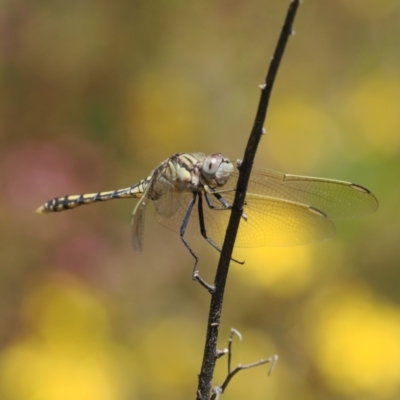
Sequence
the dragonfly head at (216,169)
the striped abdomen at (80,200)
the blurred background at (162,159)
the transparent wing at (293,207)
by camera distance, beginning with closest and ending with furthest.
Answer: the dragonfly head at (216,169), the transparent wing at (293,207), the striped abdomen at (80,200), the blurred background at (162,159)

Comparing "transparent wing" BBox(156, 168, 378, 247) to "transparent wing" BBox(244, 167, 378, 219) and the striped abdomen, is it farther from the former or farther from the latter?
the striped abdomen

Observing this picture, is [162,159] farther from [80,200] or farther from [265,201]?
[265,201]

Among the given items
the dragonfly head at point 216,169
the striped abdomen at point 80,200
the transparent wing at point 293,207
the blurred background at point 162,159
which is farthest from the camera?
the blurred background at point 162,159

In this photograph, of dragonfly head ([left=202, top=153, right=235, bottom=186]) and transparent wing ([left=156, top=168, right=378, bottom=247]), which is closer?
dragonfly head ([left=202, top=153, right=235, bottom=186])

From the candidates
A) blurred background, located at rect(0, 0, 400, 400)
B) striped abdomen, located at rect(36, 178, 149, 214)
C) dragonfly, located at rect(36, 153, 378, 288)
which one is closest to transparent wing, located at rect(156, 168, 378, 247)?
dragonfly, located at rect(36, 153, 378, 288)

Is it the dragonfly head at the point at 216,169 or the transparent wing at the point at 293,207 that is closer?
the dragonfly head at the point at 216,169

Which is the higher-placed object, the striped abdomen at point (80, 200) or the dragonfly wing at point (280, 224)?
the dragonfly wing at point (280, 224)

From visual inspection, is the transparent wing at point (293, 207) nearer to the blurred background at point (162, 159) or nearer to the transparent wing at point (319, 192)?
the transparent wing at point (319, 192)

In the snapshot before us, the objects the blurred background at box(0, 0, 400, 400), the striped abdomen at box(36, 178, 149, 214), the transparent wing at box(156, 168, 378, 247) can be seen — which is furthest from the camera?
the blurred background at box(0, 0, 400, 400)

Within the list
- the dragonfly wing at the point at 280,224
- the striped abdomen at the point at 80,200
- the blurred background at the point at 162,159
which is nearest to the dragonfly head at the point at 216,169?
the dragonfly wing at the point at 280,224
